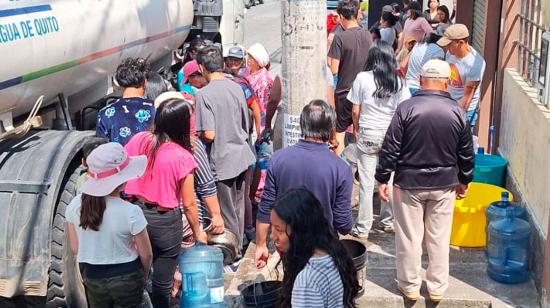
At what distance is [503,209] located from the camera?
5.51 m

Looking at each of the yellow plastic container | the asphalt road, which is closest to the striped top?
the yellow plastic container

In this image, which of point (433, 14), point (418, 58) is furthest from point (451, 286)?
point (433, 14)

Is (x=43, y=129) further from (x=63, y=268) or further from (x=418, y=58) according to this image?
(x=418, y=58)

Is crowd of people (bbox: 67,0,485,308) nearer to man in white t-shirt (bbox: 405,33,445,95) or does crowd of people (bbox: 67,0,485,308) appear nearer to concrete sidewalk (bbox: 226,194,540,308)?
concrete sidewalk (bbox: 226,194,540,308)

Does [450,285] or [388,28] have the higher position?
[388,28]

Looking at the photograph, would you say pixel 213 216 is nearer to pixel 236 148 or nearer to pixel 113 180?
pixel 236 148

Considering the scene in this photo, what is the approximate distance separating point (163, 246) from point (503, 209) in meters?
2.49

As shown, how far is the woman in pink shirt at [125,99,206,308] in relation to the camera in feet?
15.0

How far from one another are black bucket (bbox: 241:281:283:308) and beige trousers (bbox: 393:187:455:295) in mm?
938

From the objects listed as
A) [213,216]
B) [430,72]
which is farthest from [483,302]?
[213,216]

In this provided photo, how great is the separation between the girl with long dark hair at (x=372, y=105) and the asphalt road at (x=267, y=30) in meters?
10.4

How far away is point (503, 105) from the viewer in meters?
7.33

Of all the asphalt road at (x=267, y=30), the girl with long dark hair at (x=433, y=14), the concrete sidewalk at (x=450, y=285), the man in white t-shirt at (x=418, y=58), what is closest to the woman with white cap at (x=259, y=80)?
the concrete sidewalk at (x=450, y=285)

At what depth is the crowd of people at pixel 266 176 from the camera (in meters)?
3.26
